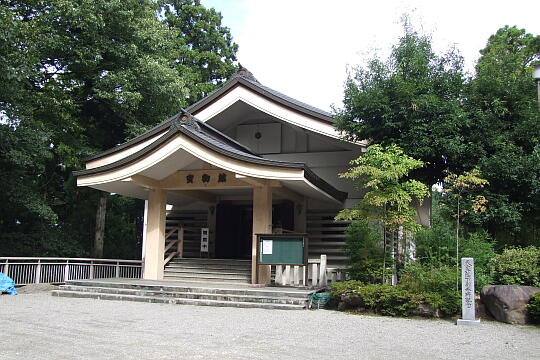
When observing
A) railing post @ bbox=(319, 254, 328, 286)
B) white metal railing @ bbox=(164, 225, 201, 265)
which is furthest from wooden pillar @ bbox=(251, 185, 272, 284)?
white metal railing @ bbox=(164, 225, 201, 265)

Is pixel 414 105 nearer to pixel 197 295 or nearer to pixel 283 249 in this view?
pixel 283 249

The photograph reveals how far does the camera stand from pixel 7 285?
12359 mm

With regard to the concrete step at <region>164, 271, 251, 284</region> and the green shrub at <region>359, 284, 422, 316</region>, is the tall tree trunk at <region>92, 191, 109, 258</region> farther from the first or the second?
the green shrub at <region>359, 284, 422, 316</region>

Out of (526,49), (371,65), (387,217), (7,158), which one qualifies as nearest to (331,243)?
(387,217)

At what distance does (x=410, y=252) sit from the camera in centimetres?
1284

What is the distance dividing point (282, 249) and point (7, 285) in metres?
7.01

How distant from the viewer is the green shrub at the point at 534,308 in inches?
346

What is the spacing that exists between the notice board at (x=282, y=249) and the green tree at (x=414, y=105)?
3826 mm

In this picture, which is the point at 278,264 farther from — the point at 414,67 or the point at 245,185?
the point at 414,67

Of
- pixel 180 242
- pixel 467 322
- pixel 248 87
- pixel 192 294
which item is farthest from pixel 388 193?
pixel 180 242

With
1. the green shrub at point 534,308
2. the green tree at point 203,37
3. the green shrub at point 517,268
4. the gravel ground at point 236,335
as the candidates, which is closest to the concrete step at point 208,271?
the gravel ground at point 236,335

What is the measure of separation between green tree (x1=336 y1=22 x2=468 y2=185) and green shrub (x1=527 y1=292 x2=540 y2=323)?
Answer: 464 cm

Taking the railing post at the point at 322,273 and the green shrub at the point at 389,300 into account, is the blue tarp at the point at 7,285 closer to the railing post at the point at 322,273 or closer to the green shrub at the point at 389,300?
the railing post at the point at 322,273

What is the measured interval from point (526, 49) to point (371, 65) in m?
15.4
